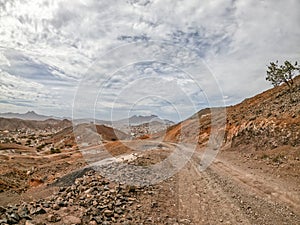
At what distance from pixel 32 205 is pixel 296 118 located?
22241mm

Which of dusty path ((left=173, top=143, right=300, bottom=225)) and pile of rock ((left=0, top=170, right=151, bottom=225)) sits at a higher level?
pile of rock ((left=0, top=170, right=151, bottom=225))

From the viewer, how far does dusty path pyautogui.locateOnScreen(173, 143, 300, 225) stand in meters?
9.34

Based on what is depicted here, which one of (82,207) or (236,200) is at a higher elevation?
(82,207)

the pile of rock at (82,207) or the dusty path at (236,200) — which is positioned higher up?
the pile of rock at (82,207)

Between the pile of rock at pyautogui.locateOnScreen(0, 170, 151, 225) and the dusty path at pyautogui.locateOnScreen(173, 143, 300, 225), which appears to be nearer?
the pile of rock at pyautogui.locateOnScreen(0, 170, 151, 225)

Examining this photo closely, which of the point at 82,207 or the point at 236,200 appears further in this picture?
the point at 236,200

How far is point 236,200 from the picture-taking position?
448 inches

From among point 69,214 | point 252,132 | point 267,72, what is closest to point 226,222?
point 69,214

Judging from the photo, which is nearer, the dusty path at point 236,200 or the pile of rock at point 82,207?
the pile of rock at point 82,207

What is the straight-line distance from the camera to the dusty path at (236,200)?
368 inches

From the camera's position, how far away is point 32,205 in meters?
9.84

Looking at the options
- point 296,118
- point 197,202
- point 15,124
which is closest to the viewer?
point 197,202

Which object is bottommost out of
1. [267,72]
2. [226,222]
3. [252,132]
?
[226,222]

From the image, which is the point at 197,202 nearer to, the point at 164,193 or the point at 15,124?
the point at 164,193
